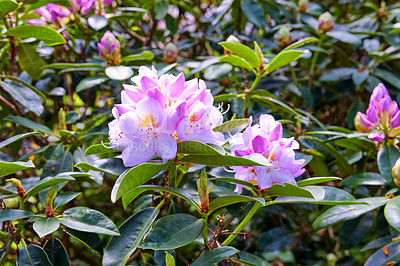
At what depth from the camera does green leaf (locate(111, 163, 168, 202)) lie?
0.83 meters

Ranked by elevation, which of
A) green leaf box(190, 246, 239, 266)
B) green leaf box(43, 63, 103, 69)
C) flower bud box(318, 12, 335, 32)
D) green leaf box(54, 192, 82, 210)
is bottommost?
green leaf box(54, 192, 82, 210)

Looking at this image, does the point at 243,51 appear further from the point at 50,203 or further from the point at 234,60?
the point at 50,203

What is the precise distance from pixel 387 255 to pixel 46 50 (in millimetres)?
1696

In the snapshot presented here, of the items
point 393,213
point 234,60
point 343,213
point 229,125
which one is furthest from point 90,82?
point 393,213

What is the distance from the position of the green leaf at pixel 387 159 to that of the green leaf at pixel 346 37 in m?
0.66

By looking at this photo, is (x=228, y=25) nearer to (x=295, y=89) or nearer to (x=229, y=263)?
(x=295, y=89)

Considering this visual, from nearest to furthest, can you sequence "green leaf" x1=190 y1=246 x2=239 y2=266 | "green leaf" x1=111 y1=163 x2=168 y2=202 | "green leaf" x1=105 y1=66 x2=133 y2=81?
"green leaf" x1=111 y1=163 x2=168 y2=202 < "green leaf" x1=190 y1=246 x2=239 y2=266 < "green leaf" x1=105 y1=66 x2=133 y2=81

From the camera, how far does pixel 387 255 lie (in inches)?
50.3

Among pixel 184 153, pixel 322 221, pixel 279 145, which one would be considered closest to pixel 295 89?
pixel 322 221

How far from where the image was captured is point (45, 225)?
1015 millimetres

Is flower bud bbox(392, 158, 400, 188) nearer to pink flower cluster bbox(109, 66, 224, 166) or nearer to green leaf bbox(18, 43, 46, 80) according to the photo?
pink flower cluster bbox(109, 66, 224, 166)

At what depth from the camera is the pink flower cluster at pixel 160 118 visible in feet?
3.01

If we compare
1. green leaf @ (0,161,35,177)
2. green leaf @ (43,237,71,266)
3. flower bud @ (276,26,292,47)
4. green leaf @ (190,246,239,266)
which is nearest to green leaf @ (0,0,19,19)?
green leaf @ (0,161,35,177)

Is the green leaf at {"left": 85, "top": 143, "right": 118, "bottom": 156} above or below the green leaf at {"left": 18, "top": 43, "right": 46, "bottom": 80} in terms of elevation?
→ above
